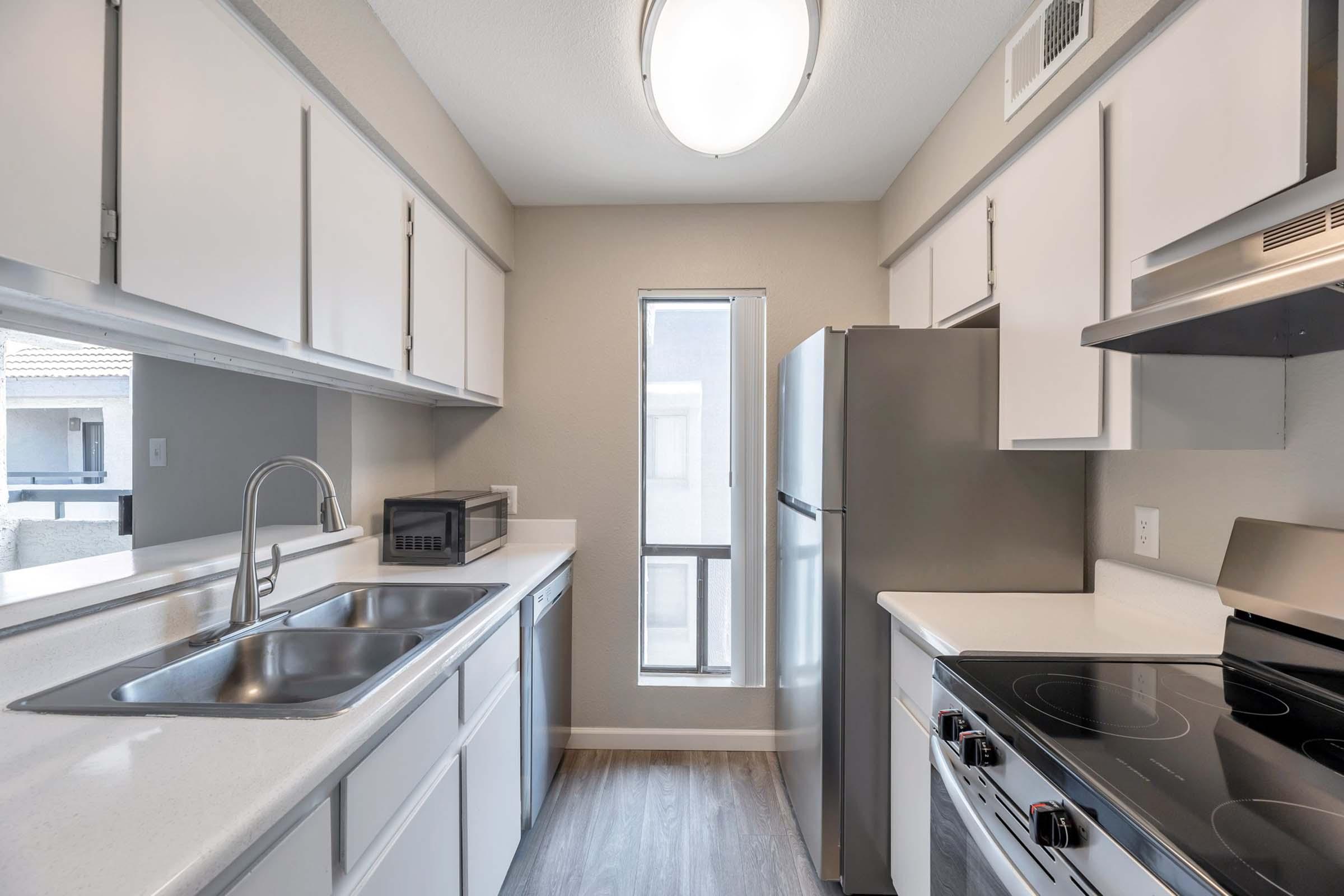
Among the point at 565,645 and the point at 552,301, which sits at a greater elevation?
the point at 552,301

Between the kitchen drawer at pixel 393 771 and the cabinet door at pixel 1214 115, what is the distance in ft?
5.45

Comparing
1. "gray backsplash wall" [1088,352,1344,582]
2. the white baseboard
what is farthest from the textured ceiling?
the white baseboard

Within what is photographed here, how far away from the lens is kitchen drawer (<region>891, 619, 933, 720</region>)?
150 centimetres

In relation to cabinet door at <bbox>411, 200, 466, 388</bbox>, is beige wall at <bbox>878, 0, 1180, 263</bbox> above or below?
above

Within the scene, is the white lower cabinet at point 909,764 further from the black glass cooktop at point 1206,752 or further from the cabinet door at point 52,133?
the cabinet door at point 52,133

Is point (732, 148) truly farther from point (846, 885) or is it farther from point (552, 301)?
point (846, 885)

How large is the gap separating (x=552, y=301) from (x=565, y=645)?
1.53 m

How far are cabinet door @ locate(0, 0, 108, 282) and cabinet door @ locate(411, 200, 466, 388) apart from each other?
3.31ft

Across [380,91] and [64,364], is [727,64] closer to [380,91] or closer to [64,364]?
[380,91]

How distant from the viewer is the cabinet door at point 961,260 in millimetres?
1813

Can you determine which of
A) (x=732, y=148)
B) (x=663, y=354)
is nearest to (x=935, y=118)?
(x=732, y=148)

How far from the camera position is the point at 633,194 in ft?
8.78

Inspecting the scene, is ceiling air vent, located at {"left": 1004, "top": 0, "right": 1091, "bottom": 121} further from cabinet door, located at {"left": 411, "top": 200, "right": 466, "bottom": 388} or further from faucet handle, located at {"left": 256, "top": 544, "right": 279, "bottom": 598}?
faucet handle, located at {"left": 256, "top": 544, "right": 279, "bottom": 598}

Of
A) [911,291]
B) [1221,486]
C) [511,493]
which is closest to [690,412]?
[511,493]
